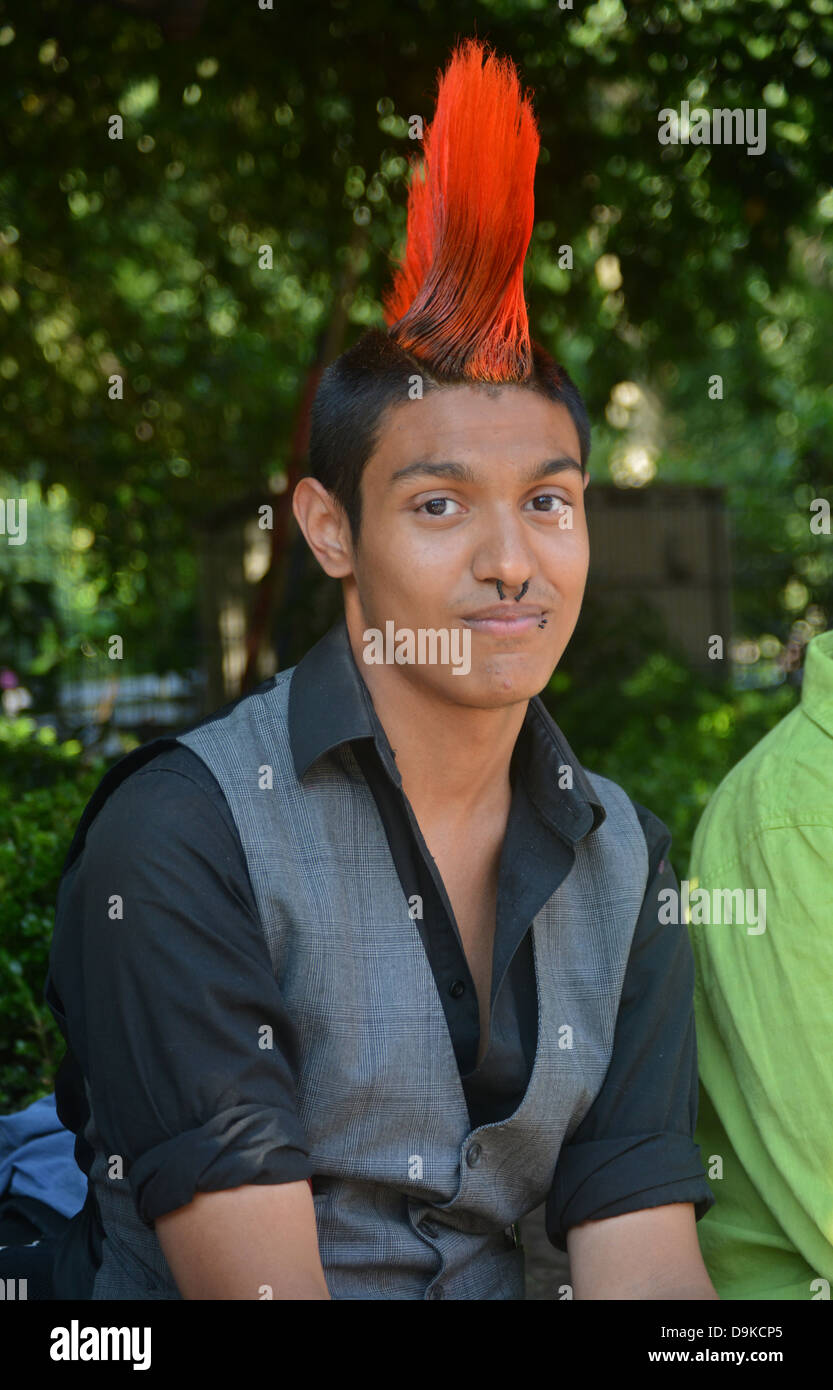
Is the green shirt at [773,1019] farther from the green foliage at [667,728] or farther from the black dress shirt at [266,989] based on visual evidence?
the green foliage at [667,728]

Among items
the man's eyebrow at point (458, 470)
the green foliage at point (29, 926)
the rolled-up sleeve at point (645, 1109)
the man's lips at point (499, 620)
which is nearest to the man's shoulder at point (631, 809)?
the rolled-up sleeve at point (645, 1109)

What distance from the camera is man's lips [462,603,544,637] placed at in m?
2.00

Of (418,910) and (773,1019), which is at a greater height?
(418,910)

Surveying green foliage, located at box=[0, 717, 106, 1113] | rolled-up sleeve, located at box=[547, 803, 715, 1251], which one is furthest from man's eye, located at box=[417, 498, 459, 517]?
green foliage, located at box=[0, 717, 106, 1113]

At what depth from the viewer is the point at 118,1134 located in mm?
1824

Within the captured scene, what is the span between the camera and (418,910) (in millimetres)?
2043

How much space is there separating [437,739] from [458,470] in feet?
1.31

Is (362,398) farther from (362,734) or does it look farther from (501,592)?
(362,734)

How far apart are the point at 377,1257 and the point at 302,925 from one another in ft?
1.57

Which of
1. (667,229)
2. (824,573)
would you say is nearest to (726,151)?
(667,229)

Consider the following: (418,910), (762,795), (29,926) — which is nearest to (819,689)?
(762,795)

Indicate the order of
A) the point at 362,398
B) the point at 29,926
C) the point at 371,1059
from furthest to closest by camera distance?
the point at 29,926
the point at 362,398
the point at 371,1059

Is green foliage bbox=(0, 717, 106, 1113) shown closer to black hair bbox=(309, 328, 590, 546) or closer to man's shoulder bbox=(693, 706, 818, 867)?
black hair bbox=(309, 328, 590, 546)
